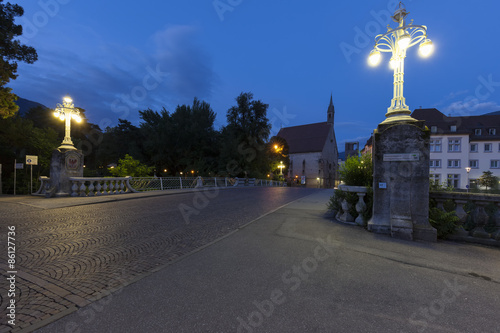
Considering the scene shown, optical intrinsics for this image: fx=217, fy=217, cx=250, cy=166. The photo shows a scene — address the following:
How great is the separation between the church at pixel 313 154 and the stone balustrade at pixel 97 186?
4931 centimetres

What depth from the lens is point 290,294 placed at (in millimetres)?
2822

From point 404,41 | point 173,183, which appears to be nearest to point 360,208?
point 404,41

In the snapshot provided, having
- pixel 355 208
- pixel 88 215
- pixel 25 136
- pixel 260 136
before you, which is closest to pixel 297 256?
pixel 355 208

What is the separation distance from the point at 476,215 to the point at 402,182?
1722mm

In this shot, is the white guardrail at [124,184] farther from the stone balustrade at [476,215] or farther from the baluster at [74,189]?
the stone balustrade at [476,215]

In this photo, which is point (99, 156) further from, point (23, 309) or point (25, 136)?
point (23, 309)

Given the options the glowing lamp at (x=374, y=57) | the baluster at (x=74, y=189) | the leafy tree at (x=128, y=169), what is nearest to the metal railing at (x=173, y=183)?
the leafy tree at (x=128, y=169)

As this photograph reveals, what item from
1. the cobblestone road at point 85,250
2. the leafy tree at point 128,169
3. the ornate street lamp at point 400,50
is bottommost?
the cobblestone road at point 85,250

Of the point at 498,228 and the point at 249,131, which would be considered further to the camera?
the point at 249,131

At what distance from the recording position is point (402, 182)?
5.58 meters

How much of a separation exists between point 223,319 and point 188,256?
1943 millimetres

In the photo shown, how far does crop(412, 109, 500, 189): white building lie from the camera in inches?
1585

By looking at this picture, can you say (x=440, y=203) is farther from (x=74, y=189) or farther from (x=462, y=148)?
(x=462, y=148)

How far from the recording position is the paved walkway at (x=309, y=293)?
2.27m
